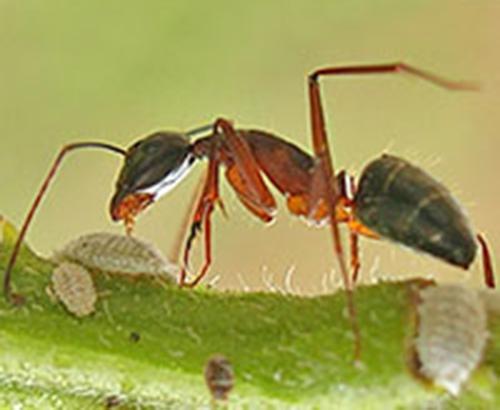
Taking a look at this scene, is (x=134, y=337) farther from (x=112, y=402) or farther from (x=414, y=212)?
(x=414, y=212)

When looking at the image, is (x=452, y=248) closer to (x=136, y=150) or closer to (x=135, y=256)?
(x=135, y=256)

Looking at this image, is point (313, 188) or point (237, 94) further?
point (237, 94)

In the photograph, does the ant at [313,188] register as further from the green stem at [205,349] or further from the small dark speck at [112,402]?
the small dark speck at [112,402]

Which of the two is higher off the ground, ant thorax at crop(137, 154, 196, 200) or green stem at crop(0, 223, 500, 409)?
ant thorax at crop(137, 154, 196, 200)

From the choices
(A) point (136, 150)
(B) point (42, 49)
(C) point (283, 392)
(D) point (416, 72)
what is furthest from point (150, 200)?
(B) point (42, 49)

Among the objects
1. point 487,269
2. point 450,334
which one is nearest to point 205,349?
point 450,334

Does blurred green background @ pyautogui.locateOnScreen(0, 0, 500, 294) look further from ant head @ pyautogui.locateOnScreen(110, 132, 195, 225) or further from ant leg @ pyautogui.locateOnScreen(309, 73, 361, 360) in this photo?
ant leg @ pyautogui.locateOnScreen(309, 73, 361, 360)

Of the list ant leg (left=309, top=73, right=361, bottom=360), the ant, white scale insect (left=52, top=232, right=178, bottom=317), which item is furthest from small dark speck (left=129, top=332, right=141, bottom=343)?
ant leg (left=309, top=73, right=361, bottom=360)
